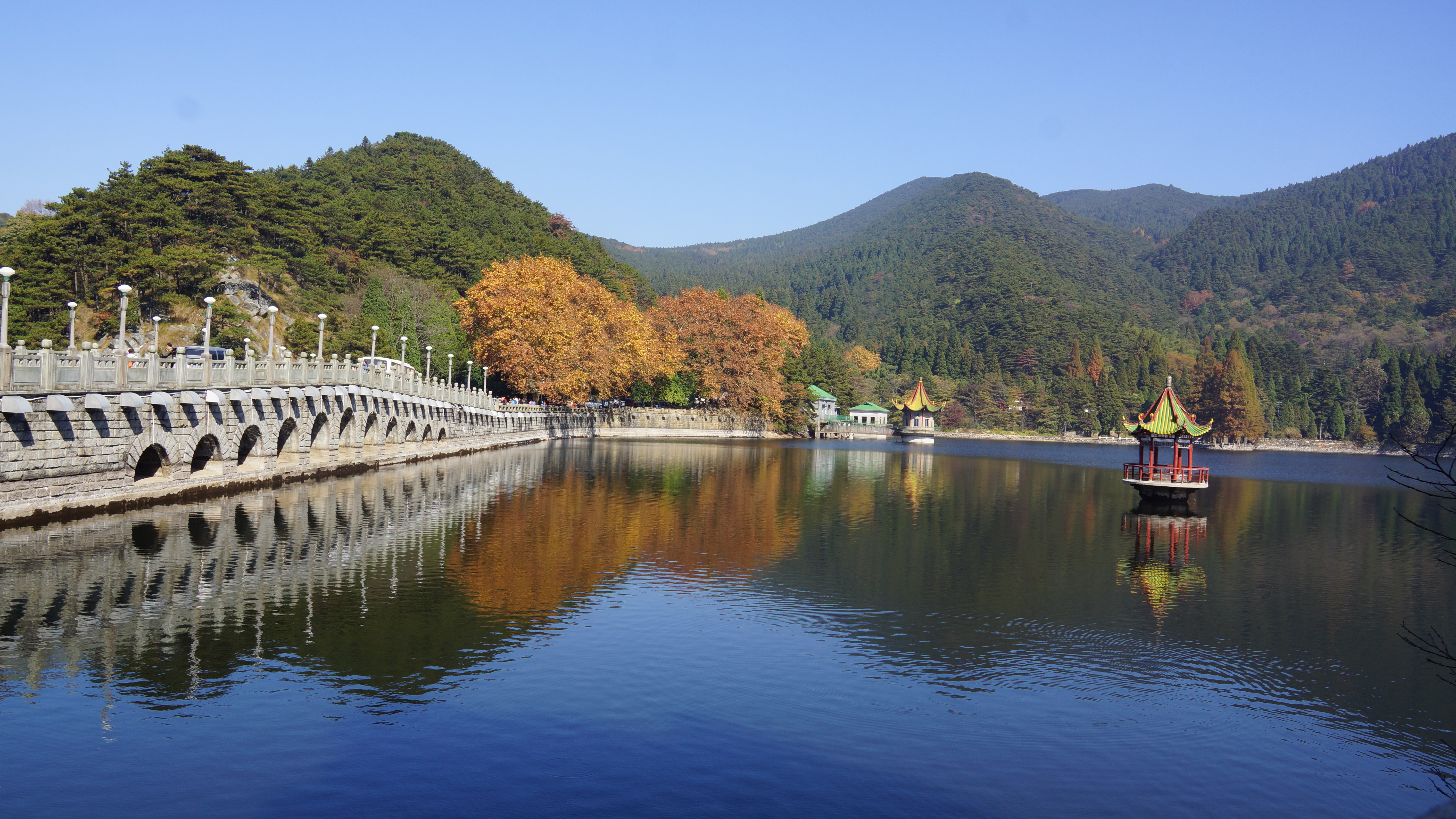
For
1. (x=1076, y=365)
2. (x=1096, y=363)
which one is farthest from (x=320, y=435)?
(x=1096, y=363)

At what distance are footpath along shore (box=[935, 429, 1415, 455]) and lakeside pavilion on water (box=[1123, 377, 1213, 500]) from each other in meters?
100

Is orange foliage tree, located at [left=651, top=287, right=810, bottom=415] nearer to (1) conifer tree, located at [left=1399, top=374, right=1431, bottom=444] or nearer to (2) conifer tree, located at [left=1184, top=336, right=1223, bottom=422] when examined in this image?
(2) conifer tree, located at [left=1184, top=336, right=1223, bottom=422]

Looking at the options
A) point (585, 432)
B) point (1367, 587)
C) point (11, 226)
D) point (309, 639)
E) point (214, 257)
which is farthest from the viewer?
point (585, 432)

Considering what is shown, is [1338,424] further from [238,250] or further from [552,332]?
[238,250]

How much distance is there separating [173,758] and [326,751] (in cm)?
183

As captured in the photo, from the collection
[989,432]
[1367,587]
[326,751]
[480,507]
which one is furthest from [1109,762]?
[989,432]

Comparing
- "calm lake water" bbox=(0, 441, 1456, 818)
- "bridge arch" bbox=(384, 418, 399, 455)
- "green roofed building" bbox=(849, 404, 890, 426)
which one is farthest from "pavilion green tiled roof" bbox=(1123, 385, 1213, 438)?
"green roofed building" bbox=(849, 404, 890, 426)

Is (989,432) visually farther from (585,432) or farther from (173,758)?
(173,758)

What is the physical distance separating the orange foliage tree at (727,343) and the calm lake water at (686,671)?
69041 mm

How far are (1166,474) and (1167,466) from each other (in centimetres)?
116

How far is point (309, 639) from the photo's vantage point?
61.0 ft

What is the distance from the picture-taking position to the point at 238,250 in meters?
77.1

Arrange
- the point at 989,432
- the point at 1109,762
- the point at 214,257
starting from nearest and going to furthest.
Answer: the point at 1109,762 → the point at 214,257 → the point at 989,432

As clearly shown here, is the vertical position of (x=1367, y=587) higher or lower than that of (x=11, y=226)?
lower
